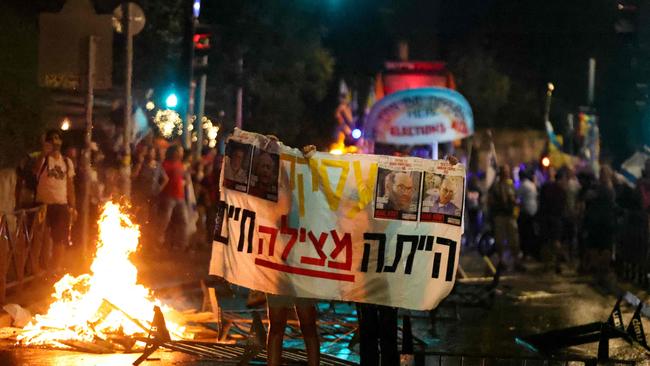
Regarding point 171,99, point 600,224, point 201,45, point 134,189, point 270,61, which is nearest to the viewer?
point 600,224

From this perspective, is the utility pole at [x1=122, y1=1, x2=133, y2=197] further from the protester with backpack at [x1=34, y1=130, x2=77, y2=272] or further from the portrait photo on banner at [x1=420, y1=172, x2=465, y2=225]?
the portrait photo on banner at [x1=420, y1=172, x2=465, y2=225]

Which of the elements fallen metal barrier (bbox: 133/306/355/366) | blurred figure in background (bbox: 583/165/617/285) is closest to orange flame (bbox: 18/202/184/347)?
fallen metal barrier (bbox: 133/306/355/366)

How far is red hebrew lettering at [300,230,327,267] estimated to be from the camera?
7.52 m

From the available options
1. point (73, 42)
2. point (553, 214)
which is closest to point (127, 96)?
point (73, 42)

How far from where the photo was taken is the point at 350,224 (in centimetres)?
754

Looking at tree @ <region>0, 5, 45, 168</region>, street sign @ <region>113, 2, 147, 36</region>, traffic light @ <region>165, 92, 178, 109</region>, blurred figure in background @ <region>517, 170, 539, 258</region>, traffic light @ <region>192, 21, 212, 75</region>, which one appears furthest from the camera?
traffic light @ <region>165, 92, 178, 109</region>

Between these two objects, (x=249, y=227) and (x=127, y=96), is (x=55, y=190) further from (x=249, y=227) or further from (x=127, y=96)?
(x=249, y=227)

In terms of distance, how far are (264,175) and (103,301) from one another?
9.37 ft

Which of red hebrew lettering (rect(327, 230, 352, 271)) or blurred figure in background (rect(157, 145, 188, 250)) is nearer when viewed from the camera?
red hebrew lettering (rect(327, 230, 352, 271))

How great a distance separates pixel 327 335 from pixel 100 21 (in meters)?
5.69

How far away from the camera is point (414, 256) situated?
7508 mm

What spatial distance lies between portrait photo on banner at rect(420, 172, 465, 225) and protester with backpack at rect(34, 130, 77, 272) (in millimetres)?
7348

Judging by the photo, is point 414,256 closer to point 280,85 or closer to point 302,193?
point 302,193

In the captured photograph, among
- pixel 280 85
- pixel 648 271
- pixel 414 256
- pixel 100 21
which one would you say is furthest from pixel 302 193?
pixel 280 85
